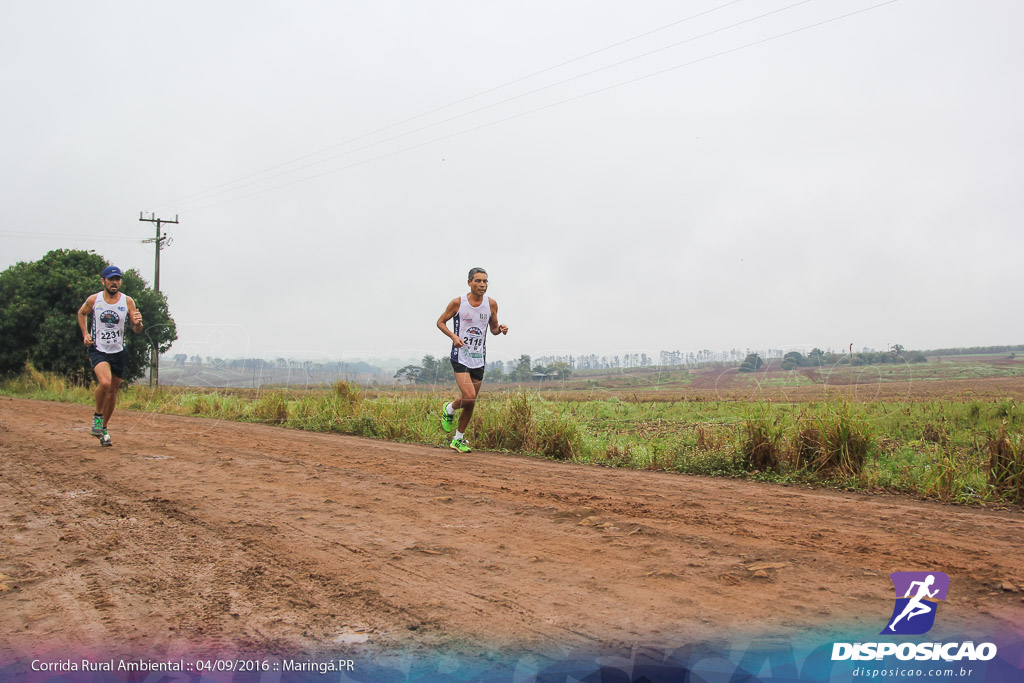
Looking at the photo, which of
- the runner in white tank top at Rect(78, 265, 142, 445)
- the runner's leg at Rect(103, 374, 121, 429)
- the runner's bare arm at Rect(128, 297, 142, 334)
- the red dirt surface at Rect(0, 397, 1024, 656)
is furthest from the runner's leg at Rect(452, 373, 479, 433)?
the runner's leg at Rect(103, 374, 121, 429)

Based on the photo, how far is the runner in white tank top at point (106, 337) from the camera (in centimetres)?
790

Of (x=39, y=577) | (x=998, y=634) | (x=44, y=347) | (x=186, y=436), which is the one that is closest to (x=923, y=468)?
(x=998, y=634)

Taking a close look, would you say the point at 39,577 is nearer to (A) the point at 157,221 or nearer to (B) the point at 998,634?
(B) the point at 998,634

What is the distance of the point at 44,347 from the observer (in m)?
24.0

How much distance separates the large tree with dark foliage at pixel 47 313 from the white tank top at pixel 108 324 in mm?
18027

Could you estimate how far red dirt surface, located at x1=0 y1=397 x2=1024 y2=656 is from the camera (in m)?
2.35

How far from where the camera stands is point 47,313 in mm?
24469

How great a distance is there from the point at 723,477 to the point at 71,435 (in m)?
8.68

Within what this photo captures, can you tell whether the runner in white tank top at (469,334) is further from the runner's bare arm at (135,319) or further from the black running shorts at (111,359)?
the black running shorts at (111,359)

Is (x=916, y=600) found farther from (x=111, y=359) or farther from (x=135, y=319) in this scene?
(x=111, y=359)

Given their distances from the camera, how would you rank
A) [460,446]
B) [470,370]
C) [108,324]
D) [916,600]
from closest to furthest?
[916,600] → [460,446] → [470,370] → [108,324]

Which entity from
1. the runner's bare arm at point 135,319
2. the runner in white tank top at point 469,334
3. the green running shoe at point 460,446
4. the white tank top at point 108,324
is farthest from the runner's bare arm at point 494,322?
the white tank top at point 108,324

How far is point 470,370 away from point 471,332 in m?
0.49

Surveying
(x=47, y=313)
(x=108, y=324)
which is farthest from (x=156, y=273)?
(x=108, y=324)
